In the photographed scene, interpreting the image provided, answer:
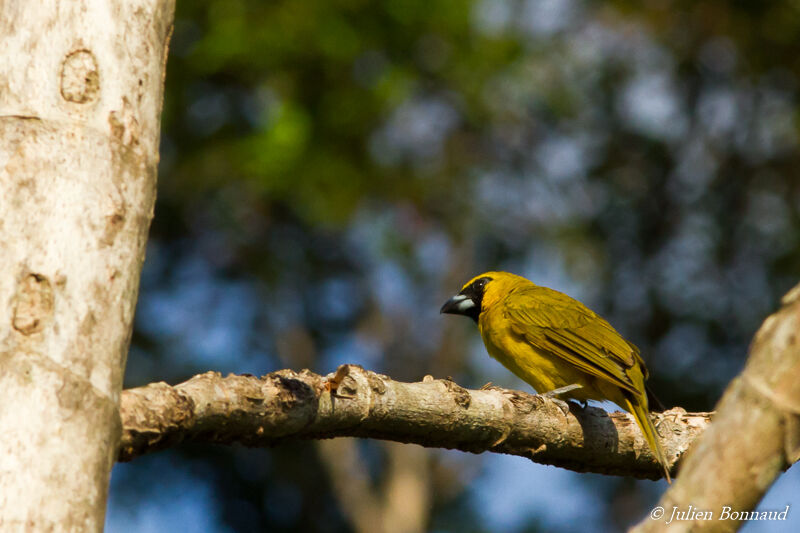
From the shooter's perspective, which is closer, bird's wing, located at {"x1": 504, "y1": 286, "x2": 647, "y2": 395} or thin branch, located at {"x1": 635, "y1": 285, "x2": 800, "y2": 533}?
thin branch, located at {"x1": 635, "y1": 285, "x2": 800, "y2": 533}

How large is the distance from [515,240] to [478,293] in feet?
29.3

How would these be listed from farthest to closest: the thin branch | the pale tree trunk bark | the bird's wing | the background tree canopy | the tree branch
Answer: the background tree canopy < the bird's wing < the tree branch < the pale tree trunk bark < the thin branch

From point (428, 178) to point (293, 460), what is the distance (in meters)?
5.30

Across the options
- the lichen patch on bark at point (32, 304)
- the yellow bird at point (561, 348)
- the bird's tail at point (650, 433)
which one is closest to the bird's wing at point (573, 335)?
the yellow bird at point (561, 348)

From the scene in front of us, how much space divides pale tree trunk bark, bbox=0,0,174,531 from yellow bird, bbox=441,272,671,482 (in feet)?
10.0

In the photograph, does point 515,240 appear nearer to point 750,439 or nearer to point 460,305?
point 460,305

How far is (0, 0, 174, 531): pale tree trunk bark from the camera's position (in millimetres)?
1772

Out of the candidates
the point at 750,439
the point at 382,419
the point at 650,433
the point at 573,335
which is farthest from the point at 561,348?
the point at 750,439

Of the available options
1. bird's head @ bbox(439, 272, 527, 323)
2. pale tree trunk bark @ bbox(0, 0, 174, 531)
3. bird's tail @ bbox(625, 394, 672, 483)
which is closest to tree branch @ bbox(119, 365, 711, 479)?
bird's tail @ bbox(625, 394, 672, 483)

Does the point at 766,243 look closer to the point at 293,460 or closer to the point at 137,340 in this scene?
the point at 293,460

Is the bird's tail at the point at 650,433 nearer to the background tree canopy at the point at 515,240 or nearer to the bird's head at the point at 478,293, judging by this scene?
the bird's head at the point at 478,293

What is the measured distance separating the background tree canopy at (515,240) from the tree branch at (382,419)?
341 inches

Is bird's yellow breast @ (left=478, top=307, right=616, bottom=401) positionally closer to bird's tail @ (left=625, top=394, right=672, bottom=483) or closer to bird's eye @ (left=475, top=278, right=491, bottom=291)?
bird's eye @ (left=475, top=278, right=491, bottom=291)

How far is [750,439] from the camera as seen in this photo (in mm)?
1556
